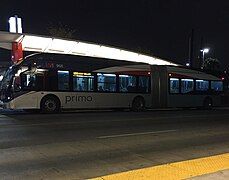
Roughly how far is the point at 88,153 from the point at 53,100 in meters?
12.0

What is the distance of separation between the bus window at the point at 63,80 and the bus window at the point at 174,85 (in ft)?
28.1

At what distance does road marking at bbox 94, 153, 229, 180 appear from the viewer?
266 inches

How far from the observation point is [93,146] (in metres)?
10.4

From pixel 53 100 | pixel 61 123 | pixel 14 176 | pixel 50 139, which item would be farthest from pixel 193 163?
pixel 53 100

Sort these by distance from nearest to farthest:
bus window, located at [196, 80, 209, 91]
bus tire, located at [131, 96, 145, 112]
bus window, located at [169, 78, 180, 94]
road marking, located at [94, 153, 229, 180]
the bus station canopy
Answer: road marking, located at [94, 153, 229, 180]
bus tire, located at [131, 96, 145, 112]
the bus station canopy
bus window, located at [169, 78, 180, 94]
bus window, located at [196, 80, 209, 91]

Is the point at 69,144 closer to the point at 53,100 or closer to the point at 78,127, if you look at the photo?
the point at 78,127

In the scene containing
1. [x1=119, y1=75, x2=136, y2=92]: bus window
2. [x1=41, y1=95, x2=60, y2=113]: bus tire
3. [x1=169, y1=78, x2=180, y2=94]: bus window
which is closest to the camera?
[x1=41, y1=95, x2=60, y2=113]: bus tire

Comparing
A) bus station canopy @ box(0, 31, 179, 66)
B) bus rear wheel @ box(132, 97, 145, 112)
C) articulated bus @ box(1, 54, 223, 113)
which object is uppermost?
bus station canopy @ box(0, 31, 179, 66)

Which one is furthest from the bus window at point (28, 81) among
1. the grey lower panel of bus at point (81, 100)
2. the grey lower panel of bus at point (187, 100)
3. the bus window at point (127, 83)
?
the grey lower panel of bus at point (187, 100)

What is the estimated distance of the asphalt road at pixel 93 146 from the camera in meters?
7.86

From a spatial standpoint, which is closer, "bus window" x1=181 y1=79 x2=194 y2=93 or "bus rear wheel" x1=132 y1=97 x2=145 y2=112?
"bus rear wheel" x1=132 y1=97 x2=145 y2=112

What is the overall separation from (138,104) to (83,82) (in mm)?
4702

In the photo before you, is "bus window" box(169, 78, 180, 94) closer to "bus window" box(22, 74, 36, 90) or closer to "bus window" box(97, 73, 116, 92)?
"bus window" box(97, 73, 116, 92)

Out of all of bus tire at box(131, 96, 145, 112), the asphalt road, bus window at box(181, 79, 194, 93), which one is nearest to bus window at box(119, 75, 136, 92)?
bus tire at box(131, 96, 145, 112)
